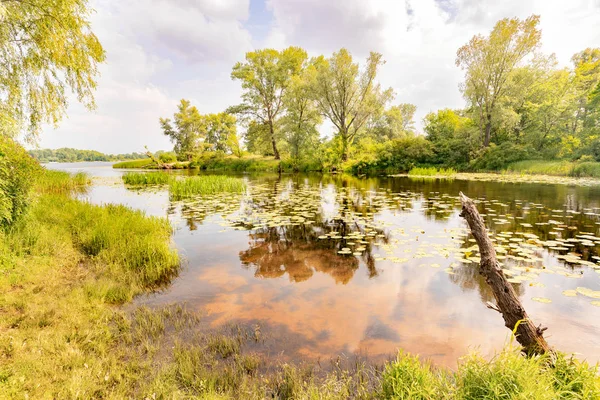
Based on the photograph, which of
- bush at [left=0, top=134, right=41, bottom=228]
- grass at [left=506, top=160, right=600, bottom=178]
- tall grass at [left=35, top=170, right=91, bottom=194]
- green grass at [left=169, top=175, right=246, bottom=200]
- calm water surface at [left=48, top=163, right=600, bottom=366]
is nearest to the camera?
calm water surface at [left=48, top=163, right=600, bottom=366]

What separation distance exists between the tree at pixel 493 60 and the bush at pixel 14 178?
32.5m

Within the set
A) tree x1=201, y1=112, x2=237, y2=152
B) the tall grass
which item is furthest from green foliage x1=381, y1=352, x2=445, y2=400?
tree x1=201, y1=112, x2=237, y2=152

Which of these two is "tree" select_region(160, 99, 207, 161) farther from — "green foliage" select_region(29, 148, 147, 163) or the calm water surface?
"green foliage" select_region(29, 148, 147, 163)

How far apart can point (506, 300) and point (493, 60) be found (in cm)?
3196

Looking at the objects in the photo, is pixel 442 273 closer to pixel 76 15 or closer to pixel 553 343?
pixel 553 343

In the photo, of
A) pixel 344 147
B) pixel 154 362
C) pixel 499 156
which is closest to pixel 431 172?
pixel 499 156

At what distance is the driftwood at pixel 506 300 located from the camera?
2184 mm

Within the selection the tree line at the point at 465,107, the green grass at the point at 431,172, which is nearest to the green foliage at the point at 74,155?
the tree line at the point at 465,107

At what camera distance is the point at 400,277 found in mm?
4883

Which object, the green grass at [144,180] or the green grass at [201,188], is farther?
the green grass at [144,180]

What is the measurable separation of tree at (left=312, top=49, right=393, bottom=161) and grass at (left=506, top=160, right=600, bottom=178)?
599 inches

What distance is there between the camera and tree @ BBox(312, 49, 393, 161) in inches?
1176

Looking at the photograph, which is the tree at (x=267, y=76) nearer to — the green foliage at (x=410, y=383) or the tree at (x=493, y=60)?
the tree at (x=493, y=60)

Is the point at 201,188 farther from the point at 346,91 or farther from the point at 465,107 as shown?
the point at 465,107
